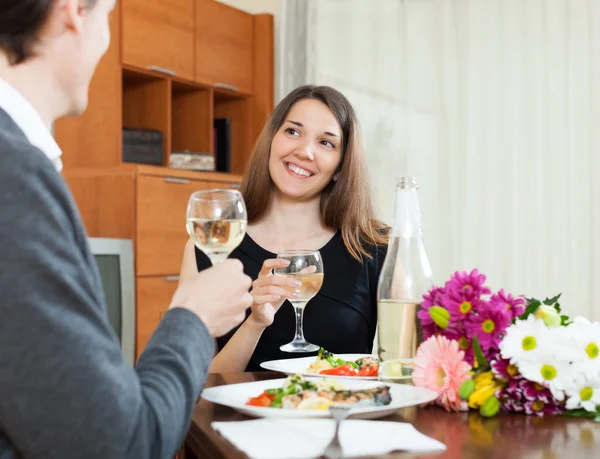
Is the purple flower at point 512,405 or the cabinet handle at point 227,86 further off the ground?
the cabinet handle at point 227,86

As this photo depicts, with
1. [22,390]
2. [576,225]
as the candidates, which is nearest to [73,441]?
[22,390]

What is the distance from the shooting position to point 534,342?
44.8 inches

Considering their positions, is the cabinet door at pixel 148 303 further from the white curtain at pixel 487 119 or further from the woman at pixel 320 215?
the woman at pixel 320 215

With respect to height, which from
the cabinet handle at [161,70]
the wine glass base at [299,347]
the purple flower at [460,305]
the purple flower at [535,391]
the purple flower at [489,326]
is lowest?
the wine glass base at [299,347]

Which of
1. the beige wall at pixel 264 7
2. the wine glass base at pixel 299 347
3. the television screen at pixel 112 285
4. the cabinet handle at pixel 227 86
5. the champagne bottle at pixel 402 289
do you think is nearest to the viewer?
the champagne bottle at pixel 402 289

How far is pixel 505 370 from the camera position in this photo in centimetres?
116

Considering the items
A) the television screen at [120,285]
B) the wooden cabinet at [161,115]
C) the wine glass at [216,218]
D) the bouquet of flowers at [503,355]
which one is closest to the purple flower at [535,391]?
the bouquet of flowers at [503,355]

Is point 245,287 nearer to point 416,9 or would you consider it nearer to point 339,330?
point 339,330

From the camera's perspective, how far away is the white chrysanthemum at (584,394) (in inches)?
44.4

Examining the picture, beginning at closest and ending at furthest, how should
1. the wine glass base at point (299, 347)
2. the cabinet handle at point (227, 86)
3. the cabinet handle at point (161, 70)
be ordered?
the wine glass base at point (299, 347) < the cabinet handle at point (161, 70) < the cabinet handle at point (227, 86)

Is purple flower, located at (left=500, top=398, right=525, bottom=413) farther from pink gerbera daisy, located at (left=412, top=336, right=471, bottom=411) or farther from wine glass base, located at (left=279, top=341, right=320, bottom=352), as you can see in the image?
wine glass base, located at (left=279, top=341, right=320, bottom=352)

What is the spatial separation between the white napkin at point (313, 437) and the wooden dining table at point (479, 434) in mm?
13

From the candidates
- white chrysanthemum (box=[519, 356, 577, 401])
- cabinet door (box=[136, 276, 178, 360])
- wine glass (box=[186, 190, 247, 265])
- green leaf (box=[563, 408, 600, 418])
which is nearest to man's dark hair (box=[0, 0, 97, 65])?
wine glass (box=[186, 190, 247, 265])

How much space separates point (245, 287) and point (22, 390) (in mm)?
350
